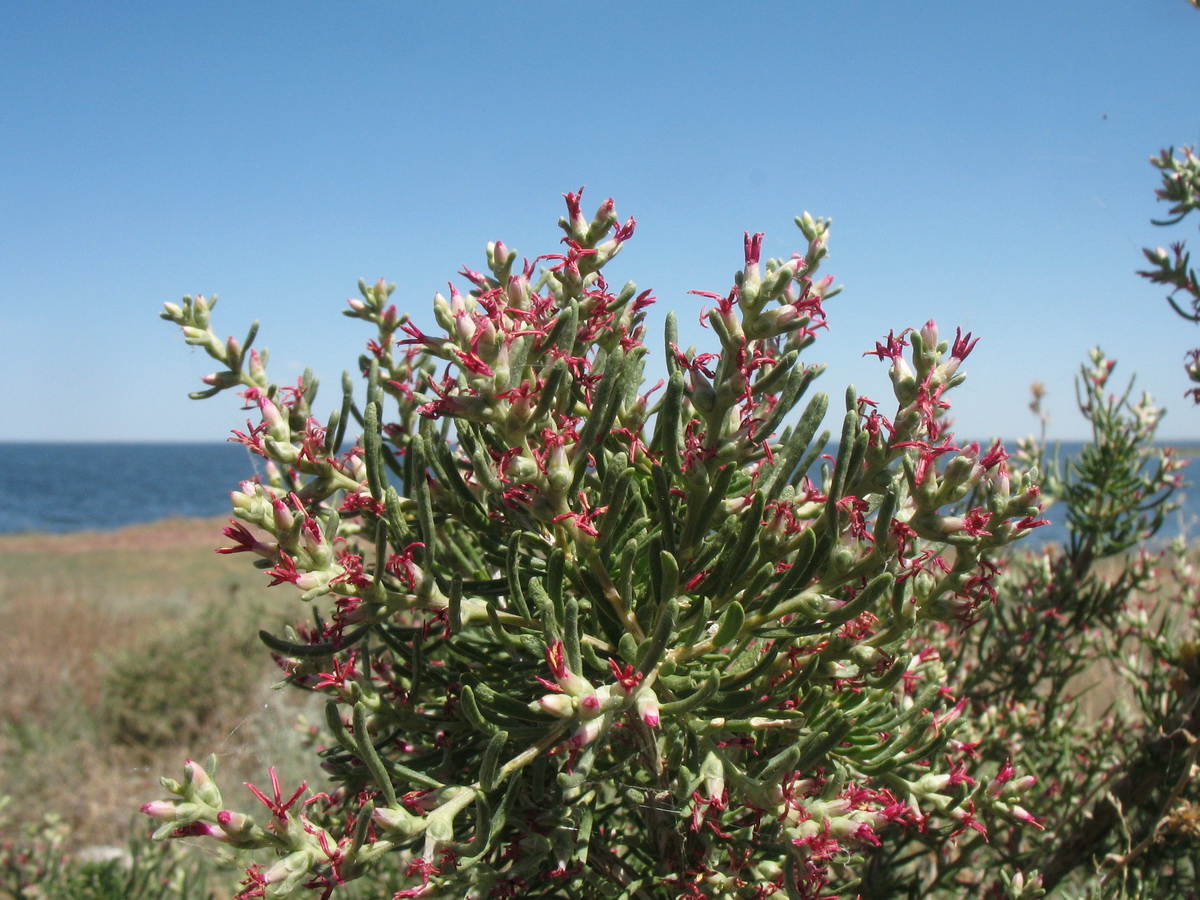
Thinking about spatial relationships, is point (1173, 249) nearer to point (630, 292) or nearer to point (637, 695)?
point (630, 292)

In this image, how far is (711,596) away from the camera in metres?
1.38

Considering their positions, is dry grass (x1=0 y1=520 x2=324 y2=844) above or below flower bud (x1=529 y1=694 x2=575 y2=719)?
below

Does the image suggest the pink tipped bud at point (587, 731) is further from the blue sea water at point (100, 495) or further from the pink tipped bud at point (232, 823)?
the blue sea water at point (100, 495)

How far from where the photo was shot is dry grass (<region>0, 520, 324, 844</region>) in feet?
26.3

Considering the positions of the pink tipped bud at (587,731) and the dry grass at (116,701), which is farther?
the dry grass at (116,701)

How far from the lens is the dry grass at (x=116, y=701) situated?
26.3 feet

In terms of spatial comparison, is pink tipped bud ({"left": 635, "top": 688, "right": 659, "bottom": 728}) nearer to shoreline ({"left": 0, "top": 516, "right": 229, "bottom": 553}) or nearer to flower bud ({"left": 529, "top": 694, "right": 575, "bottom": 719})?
flower bud ({"left": 529, "top": 694, "right": 575, "bottom": 719})

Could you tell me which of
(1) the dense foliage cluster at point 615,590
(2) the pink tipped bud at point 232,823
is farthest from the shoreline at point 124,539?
(2) the pink tipped bud at point 232,823

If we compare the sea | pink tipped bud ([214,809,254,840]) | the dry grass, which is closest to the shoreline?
the sea

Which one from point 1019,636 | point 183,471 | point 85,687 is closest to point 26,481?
point 183,471

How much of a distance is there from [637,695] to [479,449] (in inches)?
17.8

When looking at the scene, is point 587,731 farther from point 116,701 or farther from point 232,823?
point 116,701

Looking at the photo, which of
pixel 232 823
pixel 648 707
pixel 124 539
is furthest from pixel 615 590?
pixel 124 539

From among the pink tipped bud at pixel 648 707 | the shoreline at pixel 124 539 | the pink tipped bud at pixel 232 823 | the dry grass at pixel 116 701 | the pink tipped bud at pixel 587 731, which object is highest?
the pink tipped bud at pixel 648 707
